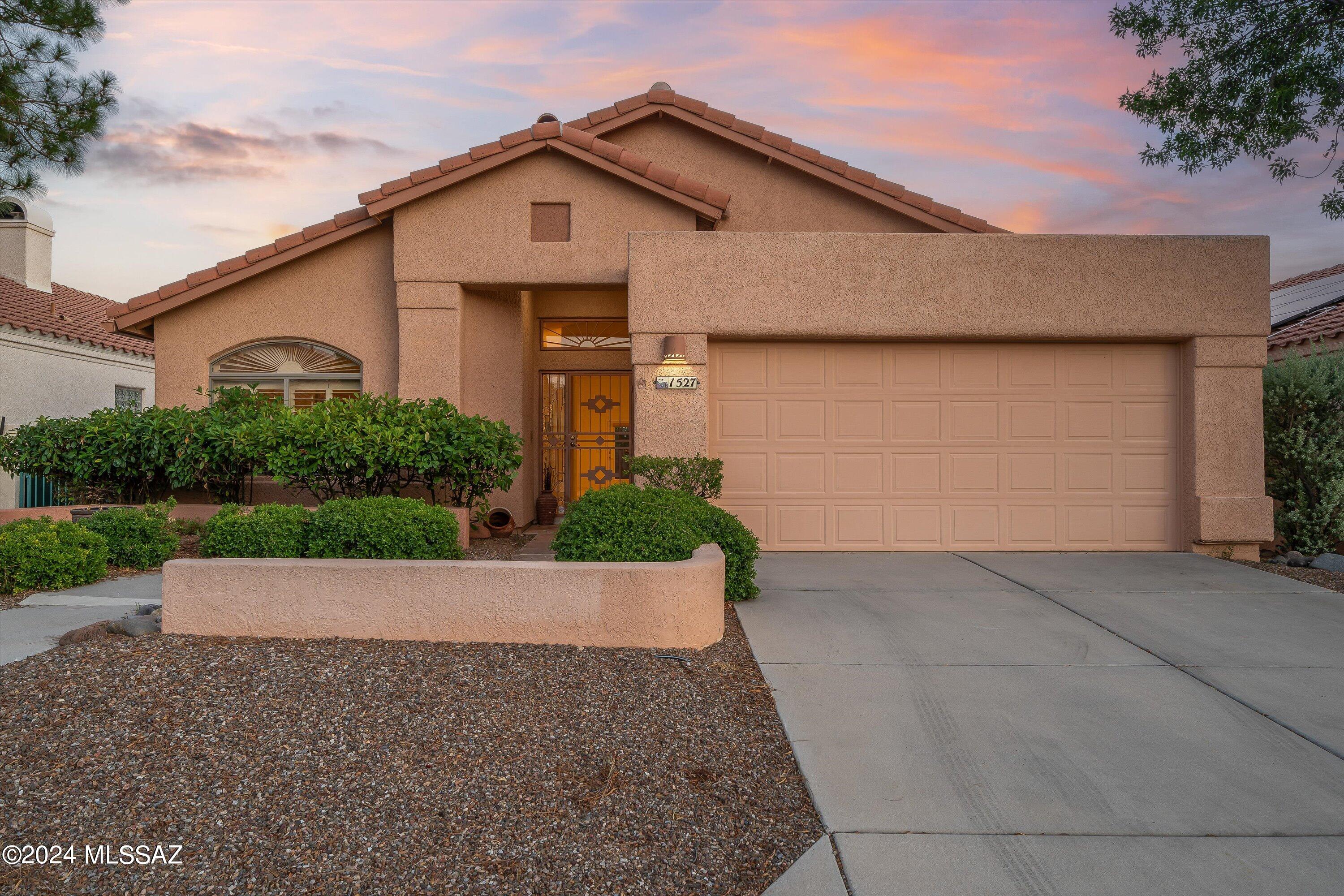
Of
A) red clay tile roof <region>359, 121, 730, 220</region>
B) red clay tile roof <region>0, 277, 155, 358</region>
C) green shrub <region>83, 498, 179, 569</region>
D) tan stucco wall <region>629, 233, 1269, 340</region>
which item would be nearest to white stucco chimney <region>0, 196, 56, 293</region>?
red clay tile roof <region>0, 277, 155, 358</region>

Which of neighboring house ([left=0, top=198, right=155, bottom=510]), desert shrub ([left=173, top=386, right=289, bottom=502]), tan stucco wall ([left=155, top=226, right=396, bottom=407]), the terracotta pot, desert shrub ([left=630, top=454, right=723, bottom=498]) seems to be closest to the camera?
desert shrub ([left=630, top=454, right=723, bottom=498])

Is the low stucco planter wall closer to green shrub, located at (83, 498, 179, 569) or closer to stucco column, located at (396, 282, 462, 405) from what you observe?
green shrub, located at (83, 498, 179, 569)

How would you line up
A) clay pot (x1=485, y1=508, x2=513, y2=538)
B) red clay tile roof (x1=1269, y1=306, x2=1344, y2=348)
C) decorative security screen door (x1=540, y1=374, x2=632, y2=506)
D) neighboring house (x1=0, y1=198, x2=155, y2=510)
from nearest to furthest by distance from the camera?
clay pot (x1=485, y1=508, x2=513, y2=538)
red clay tile roof (x1=1269, y1=306, x2=1344, y2=348)
decorative security screen door (x1=540, y1=374, x2=632, y2=506)
neighboring house (x1=0, y1=198, x2=155, y2=510)

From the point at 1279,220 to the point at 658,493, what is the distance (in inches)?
540

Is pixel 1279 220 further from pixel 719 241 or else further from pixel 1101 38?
pixel 719 241

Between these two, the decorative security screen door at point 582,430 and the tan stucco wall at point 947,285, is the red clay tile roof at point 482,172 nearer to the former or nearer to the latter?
the tan stucco wall at point 947,285

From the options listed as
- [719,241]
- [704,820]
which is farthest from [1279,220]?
[704,820]

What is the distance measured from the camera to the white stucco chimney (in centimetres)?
1573

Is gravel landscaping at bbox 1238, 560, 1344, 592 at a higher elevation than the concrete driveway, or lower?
higher

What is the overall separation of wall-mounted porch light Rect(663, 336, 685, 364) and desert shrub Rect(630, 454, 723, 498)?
3.49 feet

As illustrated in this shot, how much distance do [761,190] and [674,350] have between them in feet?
14.6

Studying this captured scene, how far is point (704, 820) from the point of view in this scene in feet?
9.53

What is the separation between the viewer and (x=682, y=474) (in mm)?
7391

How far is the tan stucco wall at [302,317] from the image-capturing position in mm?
9805
